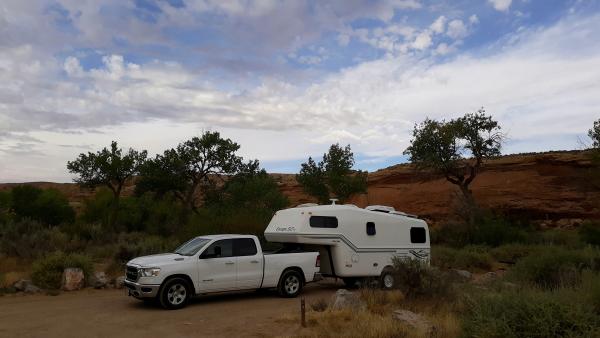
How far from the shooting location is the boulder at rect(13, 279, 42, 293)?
1482 centimetres

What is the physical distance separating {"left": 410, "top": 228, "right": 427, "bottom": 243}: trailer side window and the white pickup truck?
3976mm

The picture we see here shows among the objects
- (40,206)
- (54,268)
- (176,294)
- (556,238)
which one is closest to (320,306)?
(176,294)

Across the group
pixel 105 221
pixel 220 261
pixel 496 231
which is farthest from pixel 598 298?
pixel 105 221

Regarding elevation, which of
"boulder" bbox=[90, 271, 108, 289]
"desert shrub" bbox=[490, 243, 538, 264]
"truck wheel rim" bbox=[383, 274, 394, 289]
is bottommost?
"desert shrub" bbox=[490, 243, 538, 264]

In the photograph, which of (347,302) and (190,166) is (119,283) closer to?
(347,302)

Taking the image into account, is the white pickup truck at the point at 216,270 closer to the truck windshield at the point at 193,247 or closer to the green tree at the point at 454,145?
the truck windshield at the point at 193,247

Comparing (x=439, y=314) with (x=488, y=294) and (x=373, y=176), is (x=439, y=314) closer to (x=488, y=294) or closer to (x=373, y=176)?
(x=488, y=294)

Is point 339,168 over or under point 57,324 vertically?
over

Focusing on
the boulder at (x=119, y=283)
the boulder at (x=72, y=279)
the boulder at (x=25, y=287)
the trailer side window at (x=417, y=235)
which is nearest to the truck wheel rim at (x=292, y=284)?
the trailer side window at (x=417, y=235)

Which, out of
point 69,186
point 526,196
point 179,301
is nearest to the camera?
point 179,301

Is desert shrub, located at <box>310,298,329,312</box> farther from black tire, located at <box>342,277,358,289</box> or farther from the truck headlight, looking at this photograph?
black tire, located at <box>342,277,358,289</box>

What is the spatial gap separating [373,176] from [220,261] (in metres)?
42.7

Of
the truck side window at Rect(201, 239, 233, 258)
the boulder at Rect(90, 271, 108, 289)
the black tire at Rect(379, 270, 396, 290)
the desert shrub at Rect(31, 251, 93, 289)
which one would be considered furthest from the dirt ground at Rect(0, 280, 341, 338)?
the black tire at Rect(379, 270, 396, 290)

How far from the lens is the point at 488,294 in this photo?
25.1ft
